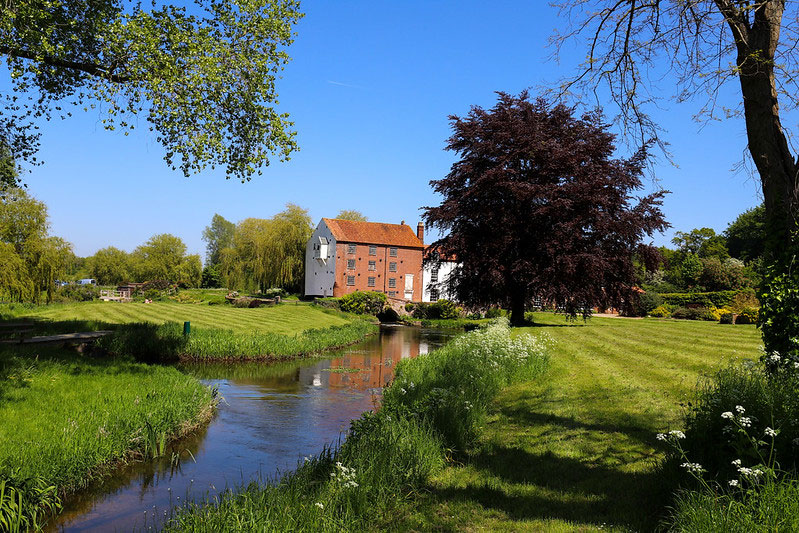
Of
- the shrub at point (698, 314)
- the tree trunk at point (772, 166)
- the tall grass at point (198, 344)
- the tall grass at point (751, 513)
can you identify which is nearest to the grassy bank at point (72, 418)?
the tall grass at point (198, 344)

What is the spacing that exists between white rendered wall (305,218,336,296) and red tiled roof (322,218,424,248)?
1037mm

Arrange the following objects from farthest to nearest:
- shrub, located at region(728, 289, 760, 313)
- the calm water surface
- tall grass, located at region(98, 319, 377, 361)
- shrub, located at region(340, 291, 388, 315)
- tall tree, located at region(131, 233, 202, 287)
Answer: tall tree, located at region(131, 233, 202, 287), shrub, located at region(340, 291, 388, 315), shrub, located at region(728, 289, 760, 313), tall grass, located at region(98, 319, 377, 361), the calm water surface

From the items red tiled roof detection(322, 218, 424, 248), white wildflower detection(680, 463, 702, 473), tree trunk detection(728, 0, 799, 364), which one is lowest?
white wildflower detection(680, 463, 702, 473)

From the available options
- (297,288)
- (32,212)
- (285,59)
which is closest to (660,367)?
(285,59)

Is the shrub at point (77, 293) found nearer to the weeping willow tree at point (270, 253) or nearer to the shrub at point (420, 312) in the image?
the weeping willow tree at point (270, 253)

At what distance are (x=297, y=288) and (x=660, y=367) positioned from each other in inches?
2094

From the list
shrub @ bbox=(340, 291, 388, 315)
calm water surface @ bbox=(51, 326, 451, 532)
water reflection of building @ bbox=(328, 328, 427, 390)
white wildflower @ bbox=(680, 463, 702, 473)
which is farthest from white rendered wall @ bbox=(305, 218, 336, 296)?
white wildflower @ bbox=(680, 463, 702, 473)

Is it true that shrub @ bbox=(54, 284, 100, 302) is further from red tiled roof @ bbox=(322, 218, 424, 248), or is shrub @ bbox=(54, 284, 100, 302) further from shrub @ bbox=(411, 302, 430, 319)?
shrub @ bbox=(411, 302, 430, 319)

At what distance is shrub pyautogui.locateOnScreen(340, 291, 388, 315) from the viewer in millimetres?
47562

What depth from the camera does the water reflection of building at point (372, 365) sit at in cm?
1852

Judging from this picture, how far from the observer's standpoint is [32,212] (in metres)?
30.0

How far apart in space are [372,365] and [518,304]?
36.6 ft

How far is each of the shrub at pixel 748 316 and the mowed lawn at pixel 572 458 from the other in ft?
49.1

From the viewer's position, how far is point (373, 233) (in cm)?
6175
